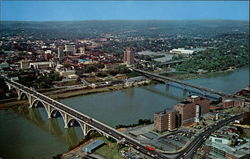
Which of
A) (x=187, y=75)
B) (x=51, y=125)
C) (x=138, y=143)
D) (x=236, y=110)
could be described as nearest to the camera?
(x=138, y=143)

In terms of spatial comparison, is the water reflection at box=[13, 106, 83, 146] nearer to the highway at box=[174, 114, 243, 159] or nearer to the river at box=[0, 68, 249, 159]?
the river at box=[0, 68, 249, 159]

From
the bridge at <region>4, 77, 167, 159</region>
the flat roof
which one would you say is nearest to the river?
the bridge at <region>4, 77, 167, 159</region>

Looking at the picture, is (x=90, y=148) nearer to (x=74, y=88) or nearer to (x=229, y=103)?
(x=229, y=103)

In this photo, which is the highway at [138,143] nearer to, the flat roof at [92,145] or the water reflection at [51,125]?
the flat roof at [92,145]

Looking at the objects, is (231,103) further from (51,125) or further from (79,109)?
(51,125)

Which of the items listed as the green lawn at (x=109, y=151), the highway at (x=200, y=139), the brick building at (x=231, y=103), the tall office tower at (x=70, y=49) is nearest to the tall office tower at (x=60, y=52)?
the tall office tower at (x=70, y=49)

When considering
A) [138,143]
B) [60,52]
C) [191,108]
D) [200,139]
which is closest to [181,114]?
[191,108]
